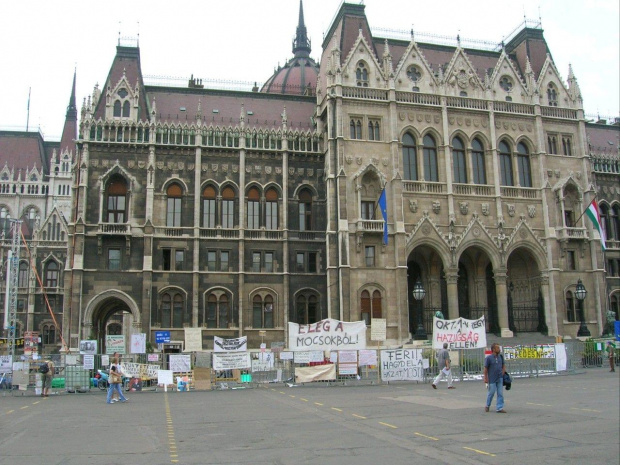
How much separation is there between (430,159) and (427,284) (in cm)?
970

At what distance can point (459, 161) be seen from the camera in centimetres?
5081

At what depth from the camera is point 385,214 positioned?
145 ft

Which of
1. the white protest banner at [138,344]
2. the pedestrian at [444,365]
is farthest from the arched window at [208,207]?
the pedestrian at [444,365]

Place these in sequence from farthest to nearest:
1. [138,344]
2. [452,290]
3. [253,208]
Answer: [253,208] → [452,290] → [138,344]

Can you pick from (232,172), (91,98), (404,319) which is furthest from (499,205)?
(91,98)

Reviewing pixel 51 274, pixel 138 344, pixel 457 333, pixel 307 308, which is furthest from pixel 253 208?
pixel 51 274

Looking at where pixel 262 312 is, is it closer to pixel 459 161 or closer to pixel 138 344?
pixel 138 344

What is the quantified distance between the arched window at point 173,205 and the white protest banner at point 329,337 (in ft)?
60.7

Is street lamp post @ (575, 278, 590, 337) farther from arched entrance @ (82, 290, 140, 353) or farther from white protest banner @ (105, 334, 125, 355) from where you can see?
arched entrance @ (82, 290, 140, 353)

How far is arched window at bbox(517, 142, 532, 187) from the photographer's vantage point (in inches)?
2042

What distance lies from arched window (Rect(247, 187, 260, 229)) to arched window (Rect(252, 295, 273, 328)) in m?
5.53

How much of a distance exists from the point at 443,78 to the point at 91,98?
27.4 meters

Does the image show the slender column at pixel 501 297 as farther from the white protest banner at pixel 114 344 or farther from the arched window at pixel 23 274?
the arched window at pixel 23 274

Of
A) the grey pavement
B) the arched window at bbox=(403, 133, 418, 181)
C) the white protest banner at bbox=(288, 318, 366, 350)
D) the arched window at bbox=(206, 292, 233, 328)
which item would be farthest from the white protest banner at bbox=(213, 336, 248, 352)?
the arched window at bbox=(403, 133, 418, 181)
